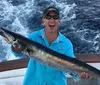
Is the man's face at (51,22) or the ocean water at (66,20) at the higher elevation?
the man's face at (51,22)

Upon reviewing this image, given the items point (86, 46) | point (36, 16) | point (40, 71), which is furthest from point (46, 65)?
point (36, 16)

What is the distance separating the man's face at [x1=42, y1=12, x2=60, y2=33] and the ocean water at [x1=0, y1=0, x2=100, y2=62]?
18.0 feet

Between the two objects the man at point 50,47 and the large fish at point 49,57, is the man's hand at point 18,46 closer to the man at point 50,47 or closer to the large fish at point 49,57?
the large fish at point 49,57

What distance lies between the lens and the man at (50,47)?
9.86ft

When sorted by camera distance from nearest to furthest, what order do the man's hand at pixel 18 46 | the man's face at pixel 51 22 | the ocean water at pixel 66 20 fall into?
the man's hand at pixel 18 46 → the man's face at pixel 51 22 → the ocean water at pixel 66 20

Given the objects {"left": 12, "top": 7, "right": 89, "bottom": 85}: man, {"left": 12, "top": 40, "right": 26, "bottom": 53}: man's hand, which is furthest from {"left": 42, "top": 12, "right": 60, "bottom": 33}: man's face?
{"left": 12, "top": 40, "right": 26, "bottom": 53}: man's hand

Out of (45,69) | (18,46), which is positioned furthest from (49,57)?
(18,46)

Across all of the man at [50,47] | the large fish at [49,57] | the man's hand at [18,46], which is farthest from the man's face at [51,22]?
the man's hand at [18,46]

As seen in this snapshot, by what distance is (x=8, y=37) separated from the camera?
2.70 metres

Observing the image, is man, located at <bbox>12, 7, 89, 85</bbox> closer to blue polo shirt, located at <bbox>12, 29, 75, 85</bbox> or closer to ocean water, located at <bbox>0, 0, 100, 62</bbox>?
blue polo shirt, located at <bbox>12, 29, 75, 85</bbox>

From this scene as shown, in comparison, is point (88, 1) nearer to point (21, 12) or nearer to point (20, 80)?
point (21, 12)

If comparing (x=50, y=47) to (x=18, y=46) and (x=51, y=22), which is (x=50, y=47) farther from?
(x=18, y=46)

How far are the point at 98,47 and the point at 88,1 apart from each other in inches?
179

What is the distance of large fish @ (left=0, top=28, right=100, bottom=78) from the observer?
2.73 meters
